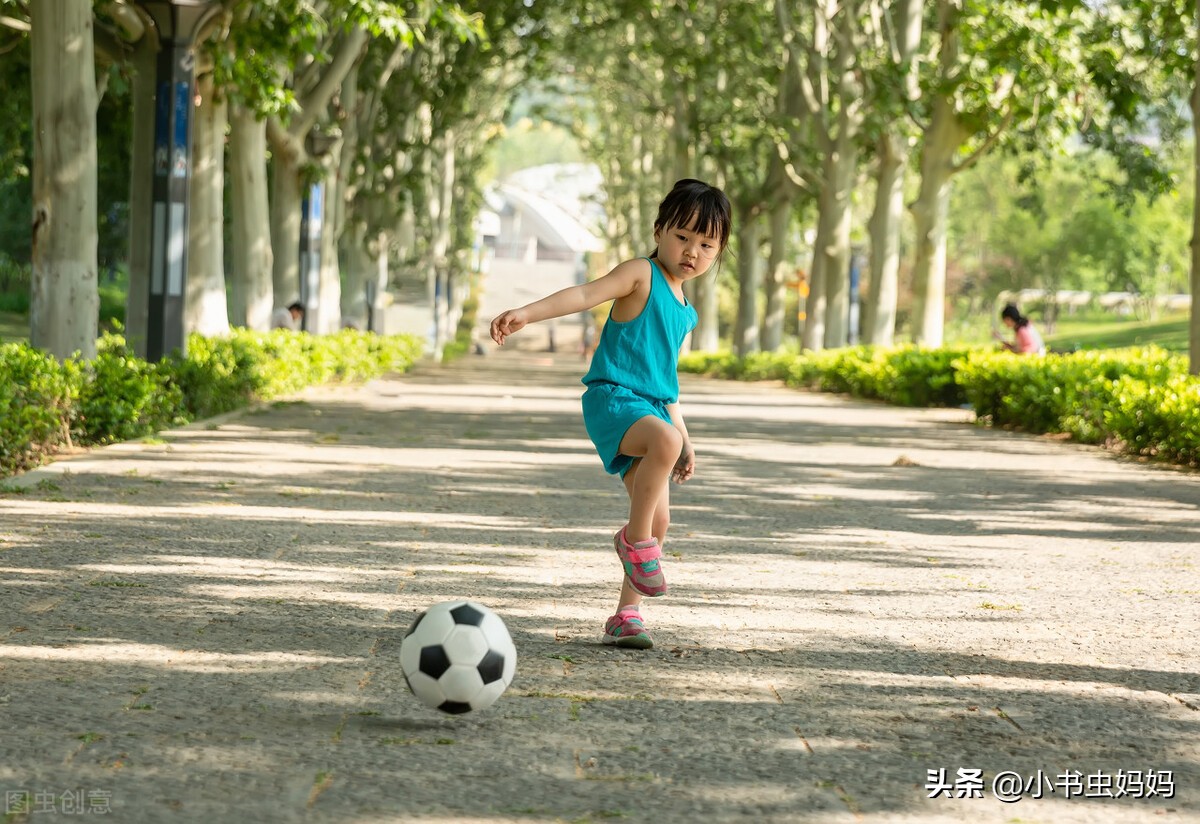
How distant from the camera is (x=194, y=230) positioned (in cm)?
1828

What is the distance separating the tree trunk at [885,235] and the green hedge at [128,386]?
33.0ft

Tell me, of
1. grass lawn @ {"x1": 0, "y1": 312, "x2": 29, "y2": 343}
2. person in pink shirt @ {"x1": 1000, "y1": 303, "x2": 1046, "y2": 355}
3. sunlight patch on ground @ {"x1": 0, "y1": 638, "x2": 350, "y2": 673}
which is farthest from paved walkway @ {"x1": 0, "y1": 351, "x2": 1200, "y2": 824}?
grass lawn @ {"x1": 0, "y1": 312, "x2": 29, "y2": 343}

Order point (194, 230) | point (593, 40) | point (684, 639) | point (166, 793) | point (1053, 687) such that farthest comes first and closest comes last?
point (593, 40), point (194, 230), point (684, 639), point (1053, 687), point (166, 793)

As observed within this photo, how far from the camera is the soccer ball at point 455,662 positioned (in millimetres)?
4367

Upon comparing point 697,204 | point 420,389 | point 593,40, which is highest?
point 593,40

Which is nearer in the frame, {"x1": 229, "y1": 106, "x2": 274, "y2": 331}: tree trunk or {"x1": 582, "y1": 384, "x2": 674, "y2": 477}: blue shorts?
{"x1": 582, "y1": 384, "x2": 674, "y2": 477}: blue shorts

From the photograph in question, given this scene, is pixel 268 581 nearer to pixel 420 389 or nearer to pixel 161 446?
pixel 161 446

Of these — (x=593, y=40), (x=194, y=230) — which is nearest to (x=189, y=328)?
(x=194, y=230)

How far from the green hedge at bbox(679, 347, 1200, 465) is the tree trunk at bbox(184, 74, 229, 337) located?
30.2 feet

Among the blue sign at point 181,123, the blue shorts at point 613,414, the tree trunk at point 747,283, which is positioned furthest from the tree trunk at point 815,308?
the blue shorts at point 613,414

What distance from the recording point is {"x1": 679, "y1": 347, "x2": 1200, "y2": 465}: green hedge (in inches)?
556

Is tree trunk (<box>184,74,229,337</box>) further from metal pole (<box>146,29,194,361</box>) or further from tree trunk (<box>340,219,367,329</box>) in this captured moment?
tree trunk (<box>340,219,367,329</box>)

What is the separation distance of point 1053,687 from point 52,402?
8.17m

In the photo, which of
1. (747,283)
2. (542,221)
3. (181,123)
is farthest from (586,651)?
(542,221)
